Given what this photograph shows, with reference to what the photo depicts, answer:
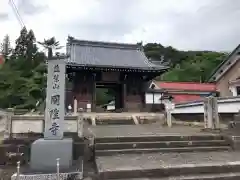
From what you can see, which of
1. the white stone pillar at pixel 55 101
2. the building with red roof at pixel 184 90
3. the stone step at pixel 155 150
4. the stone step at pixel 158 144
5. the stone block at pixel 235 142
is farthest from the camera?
the building with red roof at pixel 184 90

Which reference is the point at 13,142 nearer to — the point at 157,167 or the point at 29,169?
the point at 29,169

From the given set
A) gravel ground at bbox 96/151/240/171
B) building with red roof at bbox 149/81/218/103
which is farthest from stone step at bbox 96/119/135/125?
building with red roof at bbox 149/81/218/103

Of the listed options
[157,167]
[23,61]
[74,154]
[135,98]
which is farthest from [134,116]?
[23,61]

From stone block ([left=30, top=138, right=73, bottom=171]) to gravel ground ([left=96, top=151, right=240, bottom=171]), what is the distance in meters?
Result: 0.81

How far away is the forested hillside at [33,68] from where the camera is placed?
30.9m

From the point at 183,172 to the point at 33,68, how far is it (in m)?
44.2

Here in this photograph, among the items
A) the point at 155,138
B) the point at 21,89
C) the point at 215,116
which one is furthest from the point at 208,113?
the point at 21,89

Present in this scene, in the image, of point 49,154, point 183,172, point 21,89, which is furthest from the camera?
point 21,89

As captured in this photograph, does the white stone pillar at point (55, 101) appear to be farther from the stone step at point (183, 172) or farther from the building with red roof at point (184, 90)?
the building with red roof at point (184, 90)

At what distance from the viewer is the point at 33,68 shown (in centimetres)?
4556

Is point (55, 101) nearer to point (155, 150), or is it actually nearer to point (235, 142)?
point (155, 150)

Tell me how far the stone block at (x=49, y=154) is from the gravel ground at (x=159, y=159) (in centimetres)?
81

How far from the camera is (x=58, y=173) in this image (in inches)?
203

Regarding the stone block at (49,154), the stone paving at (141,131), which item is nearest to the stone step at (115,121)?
the stone paving at (141,131)
